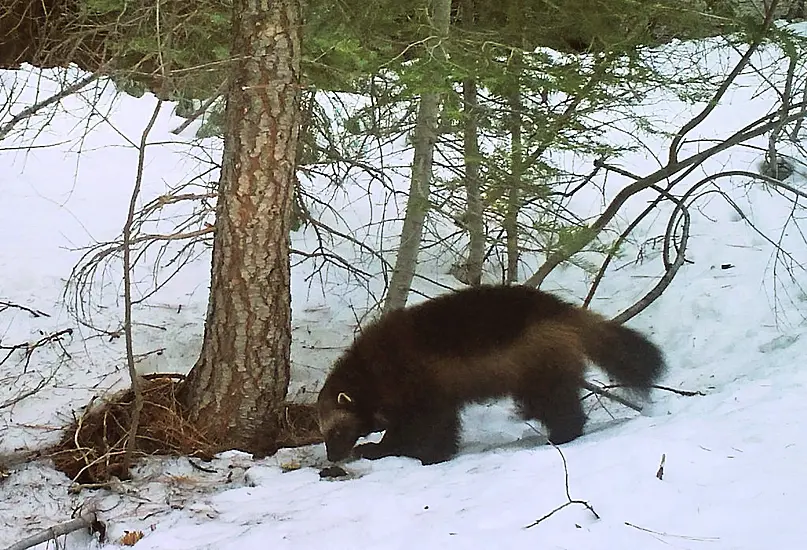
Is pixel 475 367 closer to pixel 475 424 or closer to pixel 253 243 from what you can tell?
pixel 475 424


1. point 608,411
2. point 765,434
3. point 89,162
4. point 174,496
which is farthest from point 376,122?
point 89,162

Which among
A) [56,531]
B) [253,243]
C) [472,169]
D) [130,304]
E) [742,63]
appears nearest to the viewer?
[56,531]

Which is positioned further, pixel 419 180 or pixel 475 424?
pixel 419 180

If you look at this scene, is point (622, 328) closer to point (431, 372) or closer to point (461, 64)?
point (431, 372)

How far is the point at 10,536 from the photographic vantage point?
382cm

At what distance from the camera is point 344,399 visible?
16.0ft

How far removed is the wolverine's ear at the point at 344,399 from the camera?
4.87 metres

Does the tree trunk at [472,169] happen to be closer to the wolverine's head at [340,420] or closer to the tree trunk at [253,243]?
the tree trunk at [253,243]

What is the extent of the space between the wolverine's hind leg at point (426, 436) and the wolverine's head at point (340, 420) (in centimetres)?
12

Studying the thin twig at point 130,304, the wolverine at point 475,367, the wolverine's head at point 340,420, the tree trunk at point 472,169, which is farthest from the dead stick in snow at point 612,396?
the thin twig at point 130,304

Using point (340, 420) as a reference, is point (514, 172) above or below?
above

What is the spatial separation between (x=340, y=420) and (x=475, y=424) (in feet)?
3.49

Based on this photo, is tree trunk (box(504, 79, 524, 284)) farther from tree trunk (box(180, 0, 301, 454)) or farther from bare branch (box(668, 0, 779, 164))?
tree trunk (box(180, 0, 301, 454))

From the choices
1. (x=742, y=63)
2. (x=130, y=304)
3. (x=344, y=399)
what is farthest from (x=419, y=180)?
(x=742, y=63)
